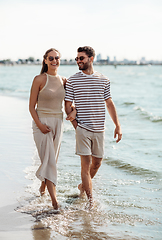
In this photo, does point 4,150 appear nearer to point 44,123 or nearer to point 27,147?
point 27,147

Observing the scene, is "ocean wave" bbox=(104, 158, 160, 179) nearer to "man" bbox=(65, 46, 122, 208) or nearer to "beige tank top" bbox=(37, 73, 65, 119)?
"man" bbox=(65, 46, 122, 208)

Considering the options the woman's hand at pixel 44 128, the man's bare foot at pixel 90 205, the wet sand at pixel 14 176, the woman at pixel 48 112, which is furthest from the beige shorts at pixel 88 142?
the wet sand at pixel 14 176

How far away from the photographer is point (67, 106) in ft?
14.2

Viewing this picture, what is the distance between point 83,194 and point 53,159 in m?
0.97

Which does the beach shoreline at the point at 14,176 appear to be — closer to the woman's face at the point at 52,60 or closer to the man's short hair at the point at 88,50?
the woman's face at the point at 52,60

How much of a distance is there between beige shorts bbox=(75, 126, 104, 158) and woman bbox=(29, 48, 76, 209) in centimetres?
24

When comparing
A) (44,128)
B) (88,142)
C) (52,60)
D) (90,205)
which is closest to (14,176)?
(90,205)

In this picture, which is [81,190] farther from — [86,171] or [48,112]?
[48,112]

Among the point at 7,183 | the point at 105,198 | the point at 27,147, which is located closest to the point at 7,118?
the point at 27,147

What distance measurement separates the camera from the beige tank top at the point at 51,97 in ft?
14.0

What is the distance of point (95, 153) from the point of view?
452cm

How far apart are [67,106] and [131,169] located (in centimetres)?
305

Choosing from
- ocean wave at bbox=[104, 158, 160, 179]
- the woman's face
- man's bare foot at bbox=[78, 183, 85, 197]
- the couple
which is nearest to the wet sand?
the couple

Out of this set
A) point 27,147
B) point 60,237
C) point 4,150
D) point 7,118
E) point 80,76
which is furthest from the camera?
point 7,118
